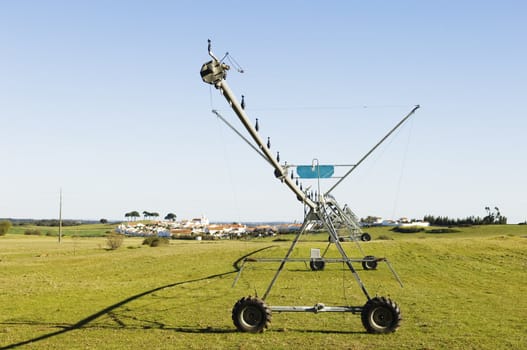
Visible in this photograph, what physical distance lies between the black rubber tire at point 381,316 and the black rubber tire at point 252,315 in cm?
360

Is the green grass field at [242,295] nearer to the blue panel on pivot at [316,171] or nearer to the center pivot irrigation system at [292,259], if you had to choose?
the center pivot irrigation system at [292,259]

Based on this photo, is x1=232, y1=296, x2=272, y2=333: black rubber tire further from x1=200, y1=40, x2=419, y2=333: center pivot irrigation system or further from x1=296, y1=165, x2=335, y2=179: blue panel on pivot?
x1=296, y1=165, x2=335, y2=179: blue panel on pivot

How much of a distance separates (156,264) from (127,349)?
25.1 m

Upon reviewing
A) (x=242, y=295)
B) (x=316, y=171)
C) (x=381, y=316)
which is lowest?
(x=242, y=295)

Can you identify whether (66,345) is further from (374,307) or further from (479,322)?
(479,322)

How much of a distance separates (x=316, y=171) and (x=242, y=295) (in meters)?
9.47

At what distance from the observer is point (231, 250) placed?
45.4 metres

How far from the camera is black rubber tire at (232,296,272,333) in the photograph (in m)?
16.2

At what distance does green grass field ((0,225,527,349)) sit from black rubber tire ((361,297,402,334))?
35cm

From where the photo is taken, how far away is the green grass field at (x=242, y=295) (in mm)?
15875

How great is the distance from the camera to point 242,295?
25344 mm

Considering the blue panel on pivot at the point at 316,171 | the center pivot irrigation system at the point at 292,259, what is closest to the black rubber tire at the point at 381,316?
the center pivot irrigation system at the point at 292,259

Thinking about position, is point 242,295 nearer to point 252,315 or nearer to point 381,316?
point 252,315

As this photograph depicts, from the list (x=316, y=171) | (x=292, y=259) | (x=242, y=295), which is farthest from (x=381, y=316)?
(x=242, y=295)
